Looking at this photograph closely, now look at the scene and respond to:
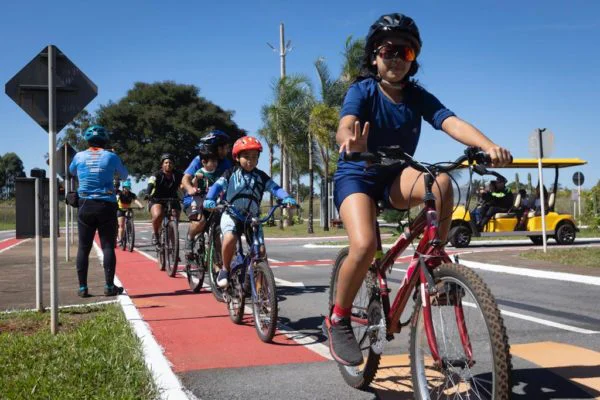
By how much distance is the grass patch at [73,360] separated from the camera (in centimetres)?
344

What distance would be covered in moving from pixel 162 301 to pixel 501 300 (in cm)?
407

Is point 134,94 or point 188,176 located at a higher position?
point 134,94

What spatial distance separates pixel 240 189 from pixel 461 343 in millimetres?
3569

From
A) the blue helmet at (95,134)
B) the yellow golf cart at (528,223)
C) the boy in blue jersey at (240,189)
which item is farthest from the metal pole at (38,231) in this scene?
the yellow golf cart at (528,223)

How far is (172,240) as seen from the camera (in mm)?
9672

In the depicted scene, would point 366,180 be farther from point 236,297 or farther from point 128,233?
point 128,233

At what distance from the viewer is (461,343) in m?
2.61

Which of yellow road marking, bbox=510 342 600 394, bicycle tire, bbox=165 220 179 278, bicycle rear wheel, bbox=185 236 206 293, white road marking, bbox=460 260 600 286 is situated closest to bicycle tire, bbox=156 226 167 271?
bicycle tire, bbox=165 220 179 278

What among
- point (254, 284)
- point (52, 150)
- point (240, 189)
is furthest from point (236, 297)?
point (52, 150)

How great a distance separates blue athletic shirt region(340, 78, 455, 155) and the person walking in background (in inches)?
172

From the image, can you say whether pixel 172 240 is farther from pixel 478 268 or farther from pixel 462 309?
pixel 462 309

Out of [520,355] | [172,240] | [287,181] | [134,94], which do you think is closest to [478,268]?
[172,240]

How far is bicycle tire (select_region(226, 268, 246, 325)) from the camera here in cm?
564

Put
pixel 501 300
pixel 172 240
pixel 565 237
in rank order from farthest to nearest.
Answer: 1. pixel 565 237
2. pixel 172 240
3. pixel 501 300
